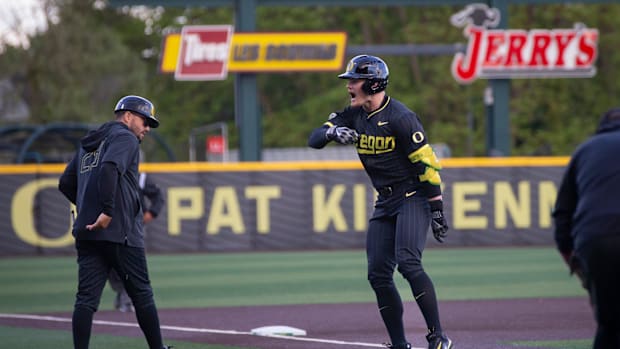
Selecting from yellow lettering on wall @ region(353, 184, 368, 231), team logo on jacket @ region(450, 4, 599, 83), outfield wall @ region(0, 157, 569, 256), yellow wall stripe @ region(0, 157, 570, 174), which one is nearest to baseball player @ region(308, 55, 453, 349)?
yellow wall stripe @ region(0, 157, 570, 174)

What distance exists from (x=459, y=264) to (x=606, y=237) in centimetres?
1418

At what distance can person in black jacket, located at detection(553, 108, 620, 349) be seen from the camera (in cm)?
594

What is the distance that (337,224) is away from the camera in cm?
2531

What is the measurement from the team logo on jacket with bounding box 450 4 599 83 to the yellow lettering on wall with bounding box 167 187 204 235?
7.15 metres

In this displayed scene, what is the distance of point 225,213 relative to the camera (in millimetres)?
25062

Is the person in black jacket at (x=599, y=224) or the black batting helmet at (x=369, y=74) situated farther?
the black batting helmet at (x=369, y=74)

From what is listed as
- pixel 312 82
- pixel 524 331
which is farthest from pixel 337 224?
pixel 312 82

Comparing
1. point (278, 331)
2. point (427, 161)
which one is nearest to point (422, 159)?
point (427, 161)

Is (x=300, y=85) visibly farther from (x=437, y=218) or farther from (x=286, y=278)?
(x=437, y=218)

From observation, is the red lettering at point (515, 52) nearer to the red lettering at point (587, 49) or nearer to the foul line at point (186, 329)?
the red lettering at point (587, 49)

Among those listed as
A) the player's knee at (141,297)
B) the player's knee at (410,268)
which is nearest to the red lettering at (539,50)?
the player's knee at (410,268)

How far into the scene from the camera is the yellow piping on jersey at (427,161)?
27.7 ft

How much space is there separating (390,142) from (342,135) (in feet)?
1.31

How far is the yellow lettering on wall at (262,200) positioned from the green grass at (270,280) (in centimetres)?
131
